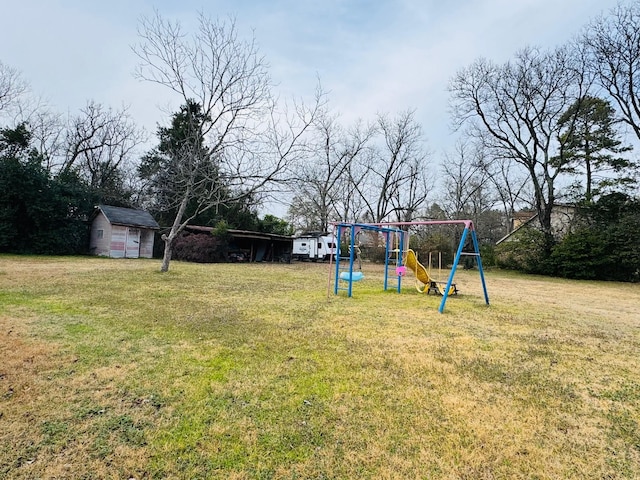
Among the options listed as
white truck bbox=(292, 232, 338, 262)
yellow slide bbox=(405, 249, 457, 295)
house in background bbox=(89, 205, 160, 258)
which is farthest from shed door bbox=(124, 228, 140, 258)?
yellow slide bbox=(405, 249, 457, 295)

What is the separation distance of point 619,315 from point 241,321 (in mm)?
8147

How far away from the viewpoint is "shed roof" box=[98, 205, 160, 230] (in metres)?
19.4

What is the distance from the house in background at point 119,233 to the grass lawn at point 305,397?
51.8 ft

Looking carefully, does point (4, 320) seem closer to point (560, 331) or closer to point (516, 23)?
point (560, 331)

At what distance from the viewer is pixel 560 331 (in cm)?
538

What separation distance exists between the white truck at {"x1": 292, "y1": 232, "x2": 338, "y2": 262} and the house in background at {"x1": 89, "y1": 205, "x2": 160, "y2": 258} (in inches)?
398

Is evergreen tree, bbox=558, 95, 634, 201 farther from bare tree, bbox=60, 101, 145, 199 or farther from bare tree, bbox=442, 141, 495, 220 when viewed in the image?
bare tree, bbox=60, 101, 145, 199

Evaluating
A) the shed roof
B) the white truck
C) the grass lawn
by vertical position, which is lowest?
the grass lawn

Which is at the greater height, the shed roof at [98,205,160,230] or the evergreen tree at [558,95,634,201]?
the evergreen tree at [558,95,634,201]

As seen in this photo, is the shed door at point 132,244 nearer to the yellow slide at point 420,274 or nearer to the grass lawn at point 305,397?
the grass lawn at point 305,397

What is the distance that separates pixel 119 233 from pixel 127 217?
124 cm

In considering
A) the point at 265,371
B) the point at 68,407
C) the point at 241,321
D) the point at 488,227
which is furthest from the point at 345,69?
the point at 488,227

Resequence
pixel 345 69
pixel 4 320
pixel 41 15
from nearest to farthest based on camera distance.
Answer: pixel 4 320, pixel 41 15, pixel 345 69

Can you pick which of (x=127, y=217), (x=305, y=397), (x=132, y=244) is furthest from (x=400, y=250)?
(x=127, y=217)
